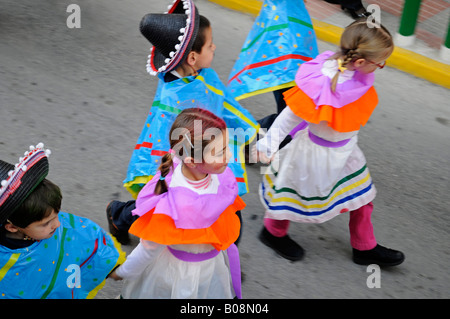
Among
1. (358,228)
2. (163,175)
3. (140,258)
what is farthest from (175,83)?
(358,228)

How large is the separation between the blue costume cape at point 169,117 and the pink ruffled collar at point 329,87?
47 cm

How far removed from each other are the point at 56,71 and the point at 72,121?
2.56 feet

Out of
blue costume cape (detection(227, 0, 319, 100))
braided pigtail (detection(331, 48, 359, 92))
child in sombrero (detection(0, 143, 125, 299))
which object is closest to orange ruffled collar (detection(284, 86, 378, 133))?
braided pigtail (detection(331, 48, 359, 92))

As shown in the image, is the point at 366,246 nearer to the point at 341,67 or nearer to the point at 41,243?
the point at 341,67

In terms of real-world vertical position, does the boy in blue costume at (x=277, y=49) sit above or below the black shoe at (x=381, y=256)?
above

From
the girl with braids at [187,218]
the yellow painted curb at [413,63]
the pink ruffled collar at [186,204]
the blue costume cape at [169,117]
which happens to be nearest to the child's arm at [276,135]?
the blue costume cape at [169,117]

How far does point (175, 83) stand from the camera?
328 cm

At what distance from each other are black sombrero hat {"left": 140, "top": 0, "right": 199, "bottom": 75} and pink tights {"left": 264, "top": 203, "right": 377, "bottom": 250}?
46.1 inches

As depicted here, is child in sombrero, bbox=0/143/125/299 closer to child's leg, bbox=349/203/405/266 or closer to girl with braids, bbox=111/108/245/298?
girl with braids, bbox=111/108/245/298

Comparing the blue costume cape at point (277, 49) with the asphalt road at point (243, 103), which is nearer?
the asphalt road at point (243, 103)

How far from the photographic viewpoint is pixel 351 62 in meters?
3.25

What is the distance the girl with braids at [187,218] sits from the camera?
2633 millimetres

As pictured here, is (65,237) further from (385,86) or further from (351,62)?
(385,86)

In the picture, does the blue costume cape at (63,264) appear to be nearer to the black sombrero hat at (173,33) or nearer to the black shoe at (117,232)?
the black shoe at (117,232)
